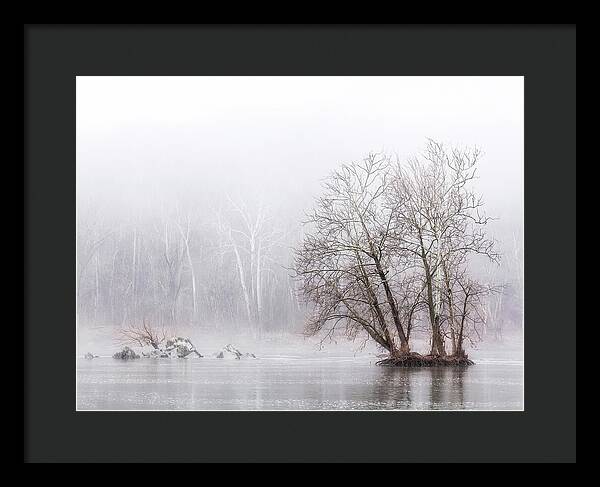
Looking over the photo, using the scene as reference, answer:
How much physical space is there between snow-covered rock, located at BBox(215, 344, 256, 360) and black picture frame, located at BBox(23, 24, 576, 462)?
0.43 m

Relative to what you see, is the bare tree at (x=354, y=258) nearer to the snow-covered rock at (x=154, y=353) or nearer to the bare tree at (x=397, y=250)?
the bare tree at (x=397, y=250)

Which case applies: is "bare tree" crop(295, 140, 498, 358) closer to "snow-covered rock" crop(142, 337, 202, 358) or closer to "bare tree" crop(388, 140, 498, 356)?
"bare tree" crop(388, 140, 498, 356)

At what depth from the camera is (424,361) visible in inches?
277

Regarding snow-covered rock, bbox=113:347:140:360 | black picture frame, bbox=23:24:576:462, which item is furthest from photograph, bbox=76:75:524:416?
black picture frame, bbox=23:24:576:462

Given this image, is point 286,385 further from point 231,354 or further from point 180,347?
point 180,347

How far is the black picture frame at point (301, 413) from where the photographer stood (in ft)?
21.6

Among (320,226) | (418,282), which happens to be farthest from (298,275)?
(418,282)

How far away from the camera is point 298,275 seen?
7004mm

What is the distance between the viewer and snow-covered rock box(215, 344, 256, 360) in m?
6.89

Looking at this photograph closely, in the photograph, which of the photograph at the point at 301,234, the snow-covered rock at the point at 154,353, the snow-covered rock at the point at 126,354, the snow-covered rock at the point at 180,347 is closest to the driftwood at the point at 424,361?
the photograph at the point at 301,234

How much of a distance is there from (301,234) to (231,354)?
0.95 meters

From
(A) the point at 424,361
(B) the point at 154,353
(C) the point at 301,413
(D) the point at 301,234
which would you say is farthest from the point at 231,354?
(A) the point at 424,361
